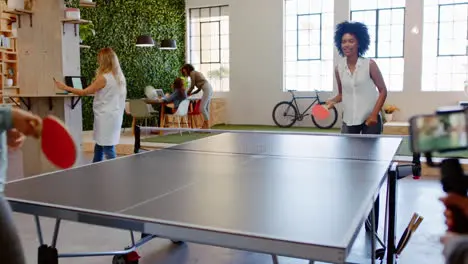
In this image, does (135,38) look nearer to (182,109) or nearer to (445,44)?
(182,109)

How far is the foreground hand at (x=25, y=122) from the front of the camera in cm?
118

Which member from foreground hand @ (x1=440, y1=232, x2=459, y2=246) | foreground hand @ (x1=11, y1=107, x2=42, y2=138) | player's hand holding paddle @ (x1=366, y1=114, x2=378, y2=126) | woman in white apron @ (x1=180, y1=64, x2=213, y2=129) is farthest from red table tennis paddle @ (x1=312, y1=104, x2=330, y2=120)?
woman in white apron @ (x1=180, y1=64, x2=213, y2=129)

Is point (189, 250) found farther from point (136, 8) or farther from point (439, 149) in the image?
point (136, 8)

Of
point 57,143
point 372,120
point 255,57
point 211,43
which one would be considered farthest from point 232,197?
point 211,43

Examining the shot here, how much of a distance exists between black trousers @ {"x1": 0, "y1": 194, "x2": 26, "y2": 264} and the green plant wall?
8.48 metres

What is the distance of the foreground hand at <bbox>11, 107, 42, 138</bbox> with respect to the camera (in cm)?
118

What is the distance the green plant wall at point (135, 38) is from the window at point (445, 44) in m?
5.68

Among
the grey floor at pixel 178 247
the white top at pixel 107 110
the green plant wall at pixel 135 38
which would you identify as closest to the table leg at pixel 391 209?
the grey floor at pixel 178 247

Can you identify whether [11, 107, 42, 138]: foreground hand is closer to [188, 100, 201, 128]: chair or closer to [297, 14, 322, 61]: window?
[188, 100, 201, 128]: chair

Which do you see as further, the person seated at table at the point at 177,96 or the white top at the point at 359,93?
the person seated at table at the point at 177,96

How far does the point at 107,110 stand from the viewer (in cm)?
431

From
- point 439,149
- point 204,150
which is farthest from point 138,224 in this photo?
point 204,150

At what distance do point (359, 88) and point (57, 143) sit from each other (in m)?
2.52

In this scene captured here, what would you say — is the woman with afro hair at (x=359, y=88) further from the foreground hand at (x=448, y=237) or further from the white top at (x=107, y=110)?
the foreground hand at (x=448, y=237)
